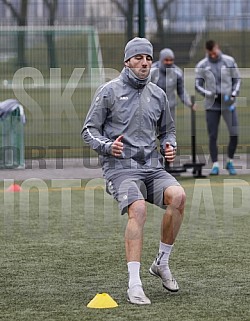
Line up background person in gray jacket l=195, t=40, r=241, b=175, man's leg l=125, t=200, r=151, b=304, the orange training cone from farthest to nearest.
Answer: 1. background person in gray jacket l=195, t=40, r=241, b=175
2. the orange training cone
3. man's leg l=125, t=200, r=151, b=304

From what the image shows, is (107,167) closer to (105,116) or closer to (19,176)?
(105,116)

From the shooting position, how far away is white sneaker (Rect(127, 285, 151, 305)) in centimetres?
676

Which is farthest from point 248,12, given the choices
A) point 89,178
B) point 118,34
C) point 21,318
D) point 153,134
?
point 21,318

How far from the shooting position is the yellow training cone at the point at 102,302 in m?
6.68

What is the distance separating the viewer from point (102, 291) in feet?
23.8

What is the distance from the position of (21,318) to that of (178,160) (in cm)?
1098

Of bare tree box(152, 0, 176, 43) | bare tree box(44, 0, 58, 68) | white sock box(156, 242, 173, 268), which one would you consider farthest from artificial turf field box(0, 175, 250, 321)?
bare tree box(44, 0, 58, 68)

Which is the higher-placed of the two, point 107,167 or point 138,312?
point 107,167

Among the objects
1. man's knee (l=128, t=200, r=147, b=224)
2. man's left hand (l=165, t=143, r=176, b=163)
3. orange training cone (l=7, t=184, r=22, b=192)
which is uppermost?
man's left hand (l=165, t=143, r=176, b=163)

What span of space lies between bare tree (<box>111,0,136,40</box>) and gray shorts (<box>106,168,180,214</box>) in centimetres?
1017

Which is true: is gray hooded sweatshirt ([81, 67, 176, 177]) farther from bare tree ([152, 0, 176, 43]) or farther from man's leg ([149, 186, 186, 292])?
bare tree ([152, 0, 176, 43])

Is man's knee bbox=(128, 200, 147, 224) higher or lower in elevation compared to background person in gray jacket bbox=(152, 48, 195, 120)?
lower

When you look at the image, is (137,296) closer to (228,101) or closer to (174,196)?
(174,196)

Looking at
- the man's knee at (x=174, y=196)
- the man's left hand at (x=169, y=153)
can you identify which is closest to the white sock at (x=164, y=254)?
the man's knee at (x=174, y=196)
